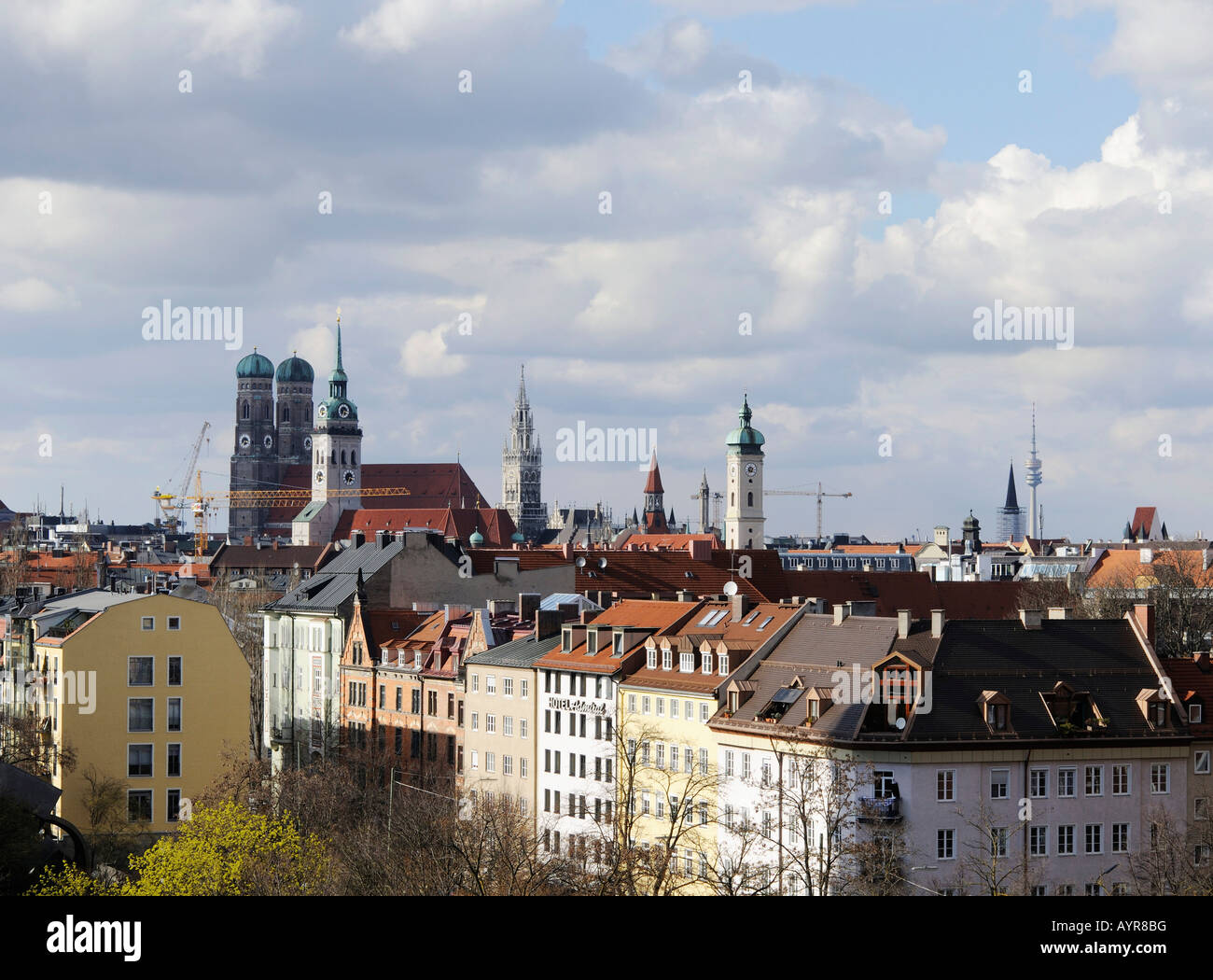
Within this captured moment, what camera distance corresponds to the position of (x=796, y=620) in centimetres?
6962

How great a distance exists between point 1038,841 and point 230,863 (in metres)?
25.7

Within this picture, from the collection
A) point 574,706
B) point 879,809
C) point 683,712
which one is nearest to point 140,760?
point 574,706

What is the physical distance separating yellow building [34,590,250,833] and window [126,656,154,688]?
0.04m

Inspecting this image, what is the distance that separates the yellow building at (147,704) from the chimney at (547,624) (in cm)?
1333

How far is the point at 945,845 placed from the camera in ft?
185

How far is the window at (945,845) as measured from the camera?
5594cm

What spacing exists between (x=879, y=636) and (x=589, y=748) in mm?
14819

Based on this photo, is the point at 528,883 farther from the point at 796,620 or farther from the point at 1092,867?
the point at 796,620

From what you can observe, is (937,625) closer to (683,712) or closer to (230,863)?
(683,712)

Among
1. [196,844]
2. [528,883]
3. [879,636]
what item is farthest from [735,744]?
[528,883]

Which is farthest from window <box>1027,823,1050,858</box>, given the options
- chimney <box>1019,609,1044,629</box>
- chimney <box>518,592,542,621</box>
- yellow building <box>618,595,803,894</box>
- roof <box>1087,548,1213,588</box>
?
roof <box>1087,548,1213,588</box>

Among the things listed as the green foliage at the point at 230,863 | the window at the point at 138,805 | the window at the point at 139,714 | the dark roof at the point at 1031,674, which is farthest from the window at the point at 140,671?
the dark roof at the point at 1031,674

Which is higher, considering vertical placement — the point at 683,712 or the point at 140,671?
the point at 140,671
